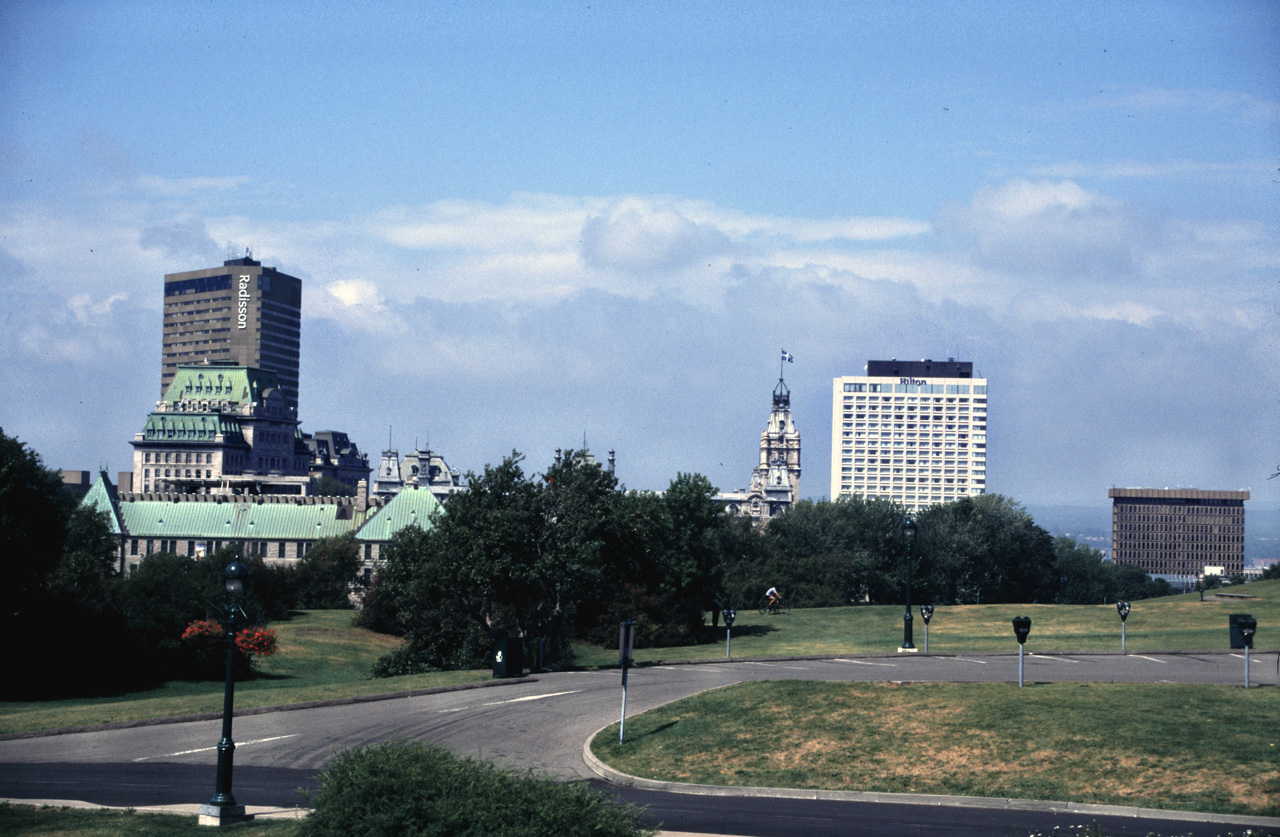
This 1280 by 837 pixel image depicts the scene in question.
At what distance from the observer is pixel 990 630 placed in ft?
202

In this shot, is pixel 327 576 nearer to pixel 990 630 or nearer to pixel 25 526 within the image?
pixel 25 526

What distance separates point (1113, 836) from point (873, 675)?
17.0 metres

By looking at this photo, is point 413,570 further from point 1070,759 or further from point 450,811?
point 450,811

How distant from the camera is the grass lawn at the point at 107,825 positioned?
1838 cm

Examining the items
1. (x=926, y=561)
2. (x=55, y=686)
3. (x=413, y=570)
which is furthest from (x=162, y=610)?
(x=926, y=561)

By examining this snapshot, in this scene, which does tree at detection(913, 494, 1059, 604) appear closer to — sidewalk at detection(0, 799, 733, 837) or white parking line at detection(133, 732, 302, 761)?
white parking line at detection(133, 732, 302, 761)

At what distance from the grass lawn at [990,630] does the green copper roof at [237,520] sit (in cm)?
8591

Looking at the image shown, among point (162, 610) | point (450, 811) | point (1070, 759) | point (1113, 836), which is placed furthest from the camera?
point (162, 610)

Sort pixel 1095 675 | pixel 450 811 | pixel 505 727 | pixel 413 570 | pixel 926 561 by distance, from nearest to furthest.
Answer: pixel 450 811
pixel 505 727
pixel 1095 675
pixel 413 570
pixel 926 561

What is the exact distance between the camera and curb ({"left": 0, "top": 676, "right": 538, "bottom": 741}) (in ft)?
94.9

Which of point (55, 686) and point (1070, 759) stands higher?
point (1070, 759)

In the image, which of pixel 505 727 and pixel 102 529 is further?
pixel 102 529

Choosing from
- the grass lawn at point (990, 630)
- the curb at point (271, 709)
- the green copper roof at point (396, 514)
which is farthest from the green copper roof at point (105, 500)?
the curb at point (271, 709)

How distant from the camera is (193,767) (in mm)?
25000
